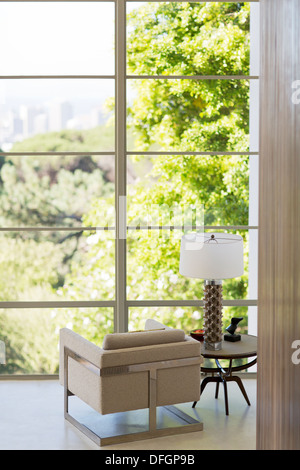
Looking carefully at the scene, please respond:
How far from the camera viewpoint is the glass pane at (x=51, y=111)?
6.40m

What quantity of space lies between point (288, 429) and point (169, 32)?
16.0 feet

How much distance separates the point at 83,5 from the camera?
6.37m

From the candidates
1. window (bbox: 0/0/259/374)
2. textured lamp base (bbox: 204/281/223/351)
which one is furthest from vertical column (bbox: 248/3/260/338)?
textured lamp base (bbox: 204/281/223/351)

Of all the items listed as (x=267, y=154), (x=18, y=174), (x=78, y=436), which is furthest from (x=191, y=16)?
(x=267, y=154)

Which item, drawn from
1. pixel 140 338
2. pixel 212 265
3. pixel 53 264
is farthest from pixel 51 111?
pixel 140 338

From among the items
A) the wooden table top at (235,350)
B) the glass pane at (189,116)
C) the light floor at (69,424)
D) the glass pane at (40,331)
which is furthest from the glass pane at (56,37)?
the light floor at (69,424)

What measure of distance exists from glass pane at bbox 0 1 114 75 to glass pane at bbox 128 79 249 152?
1.61 ft

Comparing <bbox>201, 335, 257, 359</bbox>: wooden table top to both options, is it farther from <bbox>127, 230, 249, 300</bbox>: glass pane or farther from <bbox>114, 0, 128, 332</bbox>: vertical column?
<bbox>114, 0, 128, 332</bbox>: vertical column

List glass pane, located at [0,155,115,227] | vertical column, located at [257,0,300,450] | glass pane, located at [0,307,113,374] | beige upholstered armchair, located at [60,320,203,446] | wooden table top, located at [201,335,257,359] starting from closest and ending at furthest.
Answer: vertical column, located at [257,0,300,450] < beige upholstered armchair, located at [60,320,203,446] < wooden table top, located at [201,335,257,359] < glass pane, located at [0,155,115,227] < glass pane, located at [0,307,113,374]

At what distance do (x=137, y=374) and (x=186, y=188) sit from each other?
2.23 m

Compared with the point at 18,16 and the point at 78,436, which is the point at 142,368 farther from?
the point at 18,16

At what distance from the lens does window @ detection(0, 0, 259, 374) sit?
640 centimetres

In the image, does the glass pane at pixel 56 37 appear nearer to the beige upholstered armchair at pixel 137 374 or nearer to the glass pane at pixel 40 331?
the glass pane at pixel 40 331

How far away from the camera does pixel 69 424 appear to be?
5.26 metres
